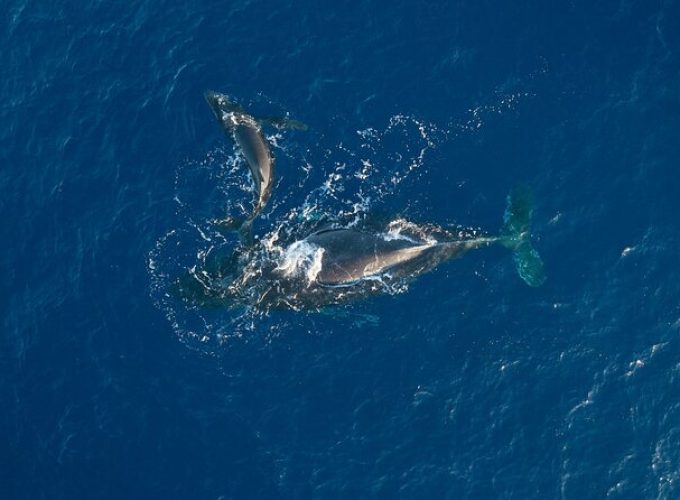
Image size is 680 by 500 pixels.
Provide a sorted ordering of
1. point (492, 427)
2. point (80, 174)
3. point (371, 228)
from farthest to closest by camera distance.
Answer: point (80, 174)
point (371, 228)
point (492, 427)

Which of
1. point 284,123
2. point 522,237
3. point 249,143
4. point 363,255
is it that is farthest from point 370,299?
point 284,123

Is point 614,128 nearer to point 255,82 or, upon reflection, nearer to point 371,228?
point 371,228

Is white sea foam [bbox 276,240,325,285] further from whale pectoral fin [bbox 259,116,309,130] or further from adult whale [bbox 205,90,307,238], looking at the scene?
whale pectoral fin [bbox 259,116,309,130]

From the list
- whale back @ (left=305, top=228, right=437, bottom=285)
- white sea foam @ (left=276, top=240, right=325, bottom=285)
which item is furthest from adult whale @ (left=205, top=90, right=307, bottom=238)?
whale back @ (left=305, top=228, right=437, bottom=285)

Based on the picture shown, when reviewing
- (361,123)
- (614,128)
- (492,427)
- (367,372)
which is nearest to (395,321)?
(367,372)

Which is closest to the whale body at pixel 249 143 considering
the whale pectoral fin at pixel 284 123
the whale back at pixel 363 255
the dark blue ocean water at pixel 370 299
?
the whale pectoral fin at pixel 284 123

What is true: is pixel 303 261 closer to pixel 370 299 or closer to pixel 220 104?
pixel 370 299
